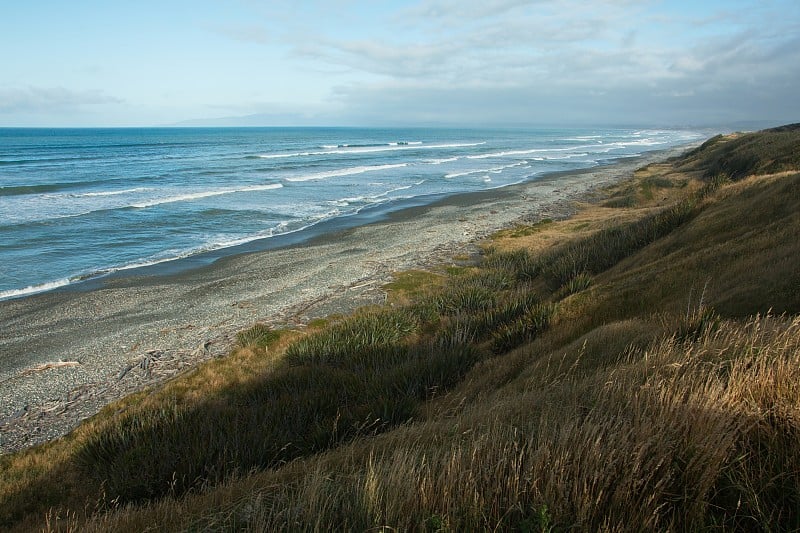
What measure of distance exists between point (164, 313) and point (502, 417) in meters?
12.5

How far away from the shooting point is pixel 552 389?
5395 millimetres

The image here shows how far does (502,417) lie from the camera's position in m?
4.73

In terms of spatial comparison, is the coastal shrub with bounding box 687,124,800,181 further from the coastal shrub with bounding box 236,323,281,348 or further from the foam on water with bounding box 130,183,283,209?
the foam on water with bounding box 130,183,283,209

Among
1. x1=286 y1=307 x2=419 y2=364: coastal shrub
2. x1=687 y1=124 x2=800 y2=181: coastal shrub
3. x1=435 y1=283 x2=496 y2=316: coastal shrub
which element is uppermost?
x1=687 y1=124 x2=800 y2=181: coastal shrub

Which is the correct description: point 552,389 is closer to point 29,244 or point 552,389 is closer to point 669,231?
point 669,231

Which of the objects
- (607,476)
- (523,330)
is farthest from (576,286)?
(607,476)

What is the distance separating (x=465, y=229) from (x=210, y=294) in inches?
526

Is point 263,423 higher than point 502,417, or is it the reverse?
point 502,417

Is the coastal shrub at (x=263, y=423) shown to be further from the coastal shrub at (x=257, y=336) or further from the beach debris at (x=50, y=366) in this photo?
the beach debris at (x=50, y=366)

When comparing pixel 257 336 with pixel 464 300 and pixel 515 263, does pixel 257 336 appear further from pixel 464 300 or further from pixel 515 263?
pixel 515 263

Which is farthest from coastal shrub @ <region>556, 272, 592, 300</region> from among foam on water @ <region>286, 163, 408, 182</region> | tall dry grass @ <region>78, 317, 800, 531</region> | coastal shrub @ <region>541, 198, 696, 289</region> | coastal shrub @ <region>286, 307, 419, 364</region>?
foam on water @ <region>286, 163, 408, 182</region>

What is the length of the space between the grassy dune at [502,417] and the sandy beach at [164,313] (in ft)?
3.32

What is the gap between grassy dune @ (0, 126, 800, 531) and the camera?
3273 millimetres

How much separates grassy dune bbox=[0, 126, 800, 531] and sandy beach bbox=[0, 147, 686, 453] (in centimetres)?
101
